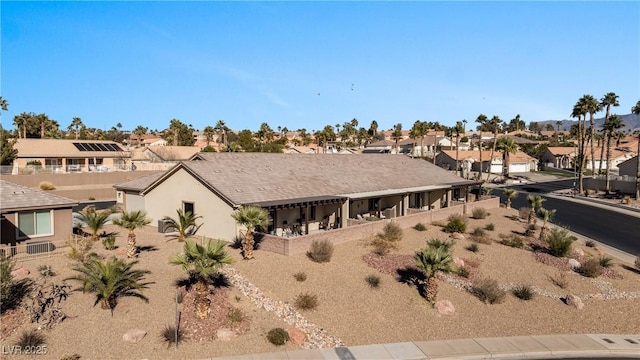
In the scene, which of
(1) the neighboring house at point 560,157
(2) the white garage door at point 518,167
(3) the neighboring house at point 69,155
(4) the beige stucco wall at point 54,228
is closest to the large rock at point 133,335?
(4) the beige stucco wall at point 54,228

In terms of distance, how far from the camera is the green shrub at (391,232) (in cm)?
2937

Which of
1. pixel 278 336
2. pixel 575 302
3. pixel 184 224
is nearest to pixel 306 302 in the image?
pixel 278 336

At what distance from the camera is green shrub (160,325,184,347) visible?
14.8 m

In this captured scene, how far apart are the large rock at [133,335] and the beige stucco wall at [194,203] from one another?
38.6 ft

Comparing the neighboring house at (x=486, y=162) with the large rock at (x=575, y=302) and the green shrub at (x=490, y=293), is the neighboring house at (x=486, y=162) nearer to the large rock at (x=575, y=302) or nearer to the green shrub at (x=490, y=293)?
the large rock at (x=575, y=302)

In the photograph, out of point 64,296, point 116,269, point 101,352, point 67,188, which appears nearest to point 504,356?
point 101,352

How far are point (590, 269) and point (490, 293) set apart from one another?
874 cm

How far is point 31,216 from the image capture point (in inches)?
944

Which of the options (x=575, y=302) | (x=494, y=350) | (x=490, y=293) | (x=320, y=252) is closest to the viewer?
(x=494, y=350)

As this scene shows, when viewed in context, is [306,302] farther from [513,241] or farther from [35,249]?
[513,241]

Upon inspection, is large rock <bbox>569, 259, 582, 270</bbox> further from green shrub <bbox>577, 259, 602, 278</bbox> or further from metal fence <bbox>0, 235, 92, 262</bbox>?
metal fence <bbox>0, 235, 92, 262</bbox>

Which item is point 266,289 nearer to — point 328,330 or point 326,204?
point 328,330

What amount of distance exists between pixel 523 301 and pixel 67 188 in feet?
169

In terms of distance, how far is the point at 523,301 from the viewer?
21.1 meters
